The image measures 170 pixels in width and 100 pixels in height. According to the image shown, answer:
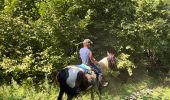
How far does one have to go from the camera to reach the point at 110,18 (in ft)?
55.3

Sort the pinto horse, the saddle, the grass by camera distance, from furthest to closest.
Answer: the saddle, the grass, the pinto horse

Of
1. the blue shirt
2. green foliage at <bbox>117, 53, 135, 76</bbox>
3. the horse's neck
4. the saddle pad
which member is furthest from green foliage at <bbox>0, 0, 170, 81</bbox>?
the saddle pad

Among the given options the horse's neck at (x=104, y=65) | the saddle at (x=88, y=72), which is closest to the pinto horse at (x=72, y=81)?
the saddle at (x=88, y=72)

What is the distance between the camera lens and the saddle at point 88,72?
12844mm

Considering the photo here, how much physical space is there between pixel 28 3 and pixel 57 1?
183 centimetres

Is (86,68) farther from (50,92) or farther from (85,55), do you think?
(50,92)

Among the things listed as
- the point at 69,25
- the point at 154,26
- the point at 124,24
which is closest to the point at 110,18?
the point at 124,24

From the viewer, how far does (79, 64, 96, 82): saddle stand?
12.8 metres

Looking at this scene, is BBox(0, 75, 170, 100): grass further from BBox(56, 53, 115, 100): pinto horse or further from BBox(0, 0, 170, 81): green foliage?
BBox(56, 53, 115, 100): pinto horse

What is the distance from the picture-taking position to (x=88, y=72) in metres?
12.9

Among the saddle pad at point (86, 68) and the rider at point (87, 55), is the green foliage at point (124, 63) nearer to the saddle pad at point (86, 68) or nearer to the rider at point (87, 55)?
the rider at point (87, 55)

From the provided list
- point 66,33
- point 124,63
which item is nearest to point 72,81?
point 66,33

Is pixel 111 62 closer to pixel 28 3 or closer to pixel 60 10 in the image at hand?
pixel 60 10

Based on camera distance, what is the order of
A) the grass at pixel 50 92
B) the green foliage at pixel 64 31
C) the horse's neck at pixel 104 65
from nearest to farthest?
1. the grass at pixel 50 92
2. the green foliage at pixel 64 31
3. the horse's neck at pixel 104 65
